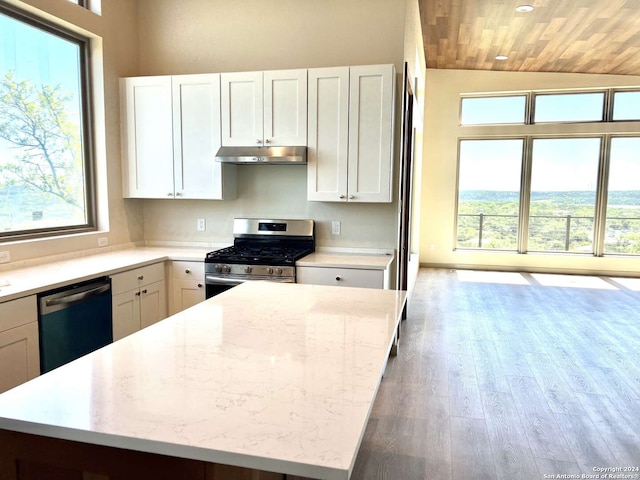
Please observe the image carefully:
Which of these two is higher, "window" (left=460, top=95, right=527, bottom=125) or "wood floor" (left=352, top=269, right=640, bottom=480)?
"window" (left=460, top=95, right=527, bottom=125)

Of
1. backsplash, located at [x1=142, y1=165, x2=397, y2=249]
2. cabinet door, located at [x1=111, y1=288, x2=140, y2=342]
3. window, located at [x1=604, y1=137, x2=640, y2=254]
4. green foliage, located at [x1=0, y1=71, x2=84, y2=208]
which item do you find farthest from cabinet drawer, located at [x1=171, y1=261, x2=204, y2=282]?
window, located at [x1=604, y1=137, x2=640, y2=254]

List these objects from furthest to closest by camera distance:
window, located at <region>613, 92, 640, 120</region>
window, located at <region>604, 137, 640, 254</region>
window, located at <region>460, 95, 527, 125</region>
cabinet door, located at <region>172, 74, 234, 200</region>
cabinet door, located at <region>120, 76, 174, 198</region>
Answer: window, located at <region>460, 95, 527, 125</region> → window, located at <region>604, 137, 640, 254</region> → window, located at <region>613, 92, 640, 120</region> → cabinet door, located at <region>120, 76, 174, 198</region> → cabinet door, located at <region>172, 74, 234, 200</region>

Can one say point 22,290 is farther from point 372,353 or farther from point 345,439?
point 345,439

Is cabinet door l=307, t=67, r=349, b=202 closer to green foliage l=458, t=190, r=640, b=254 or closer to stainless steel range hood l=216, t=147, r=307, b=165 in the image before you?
stainless steel range hood l=216, t=147, r=307, b=165

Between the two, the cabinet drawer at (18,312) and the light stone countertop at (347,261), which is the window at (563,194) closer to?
the light stone countertop at (347,261)

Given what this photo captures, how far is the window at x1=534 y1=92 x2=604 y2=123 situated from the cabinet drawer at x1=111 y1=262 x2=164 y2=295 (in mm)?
6781

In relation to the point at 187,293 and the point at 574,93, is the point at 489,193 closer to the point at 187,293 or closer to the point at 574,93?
the point at 574,93

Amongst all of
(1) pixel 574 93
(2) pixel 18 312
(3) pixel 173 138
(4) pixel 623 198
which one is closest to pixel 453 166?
(1) pixel 574 93

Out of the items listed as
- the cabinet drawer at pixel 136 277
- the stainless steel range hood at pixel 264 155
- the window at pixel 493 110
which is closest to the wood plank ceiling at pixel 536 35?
the window at pixel 493 110

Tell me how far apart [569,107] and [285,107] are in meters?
5.97

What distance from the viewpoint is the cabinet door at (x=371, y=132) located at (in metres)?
3.49

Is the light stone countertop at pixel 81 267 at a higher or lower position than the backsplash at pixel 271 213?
lower

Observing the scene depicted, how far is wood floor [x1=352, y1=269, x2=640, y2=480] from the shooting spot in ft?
7.66

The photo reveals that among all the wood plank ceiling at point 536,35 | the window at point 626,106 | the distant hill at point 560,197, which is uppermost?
the wood plank ceiling at point 536,35
